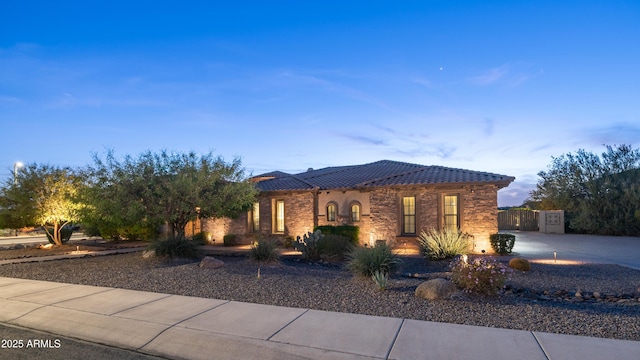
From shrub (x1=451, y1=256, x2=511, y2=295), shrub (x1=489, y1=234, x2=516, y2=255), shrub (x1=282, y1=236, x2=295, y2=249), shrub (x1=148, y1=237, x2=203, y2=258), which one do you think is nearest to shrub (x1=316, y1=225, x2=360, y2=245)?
shrub (x1=282, y1=236, x2=295, y2=249)

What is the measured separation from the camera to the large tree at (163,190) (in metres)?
13.4

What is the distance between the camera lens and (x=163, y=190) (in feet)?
44.4

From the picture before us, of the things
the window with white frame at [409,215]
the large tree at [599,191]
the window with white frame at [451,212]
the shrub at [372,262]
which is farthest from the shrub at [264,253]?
the large tree at [599,191]

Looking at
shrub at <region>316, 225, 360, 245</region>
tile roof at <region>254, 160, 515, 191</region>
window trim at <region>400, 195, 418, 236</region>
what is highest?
tile roof at <region>254, 160, 515, 191</region>

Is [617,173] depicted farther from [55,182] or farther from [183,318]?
[55,182]

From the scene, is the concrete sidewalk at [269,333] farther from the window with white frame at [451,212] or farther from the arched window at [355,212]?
the arched window at [355,212]

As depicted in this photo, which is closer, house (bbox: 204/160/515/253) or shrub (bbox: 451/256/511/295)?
shrub (bbox: 451/256/511/295)

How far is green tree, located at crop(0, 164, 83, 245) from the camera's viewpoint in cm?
1850

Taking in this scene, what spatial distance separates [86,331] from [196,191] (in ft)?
23.8

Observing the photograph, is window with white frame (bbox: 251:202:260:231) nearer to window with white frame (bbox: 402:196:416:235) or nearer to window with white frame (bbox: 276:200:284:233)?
window with white frame (bbox: 276:200:284:233)

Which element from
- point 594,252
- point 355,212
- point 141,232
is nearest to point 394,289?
point 355,212

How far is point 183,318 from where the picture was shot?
675 cm

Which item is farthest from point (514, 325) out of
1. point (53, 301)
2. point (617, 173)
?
point (617, 173)

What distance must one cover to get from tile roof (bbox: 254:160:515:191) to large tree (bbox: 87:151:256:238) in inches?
241
